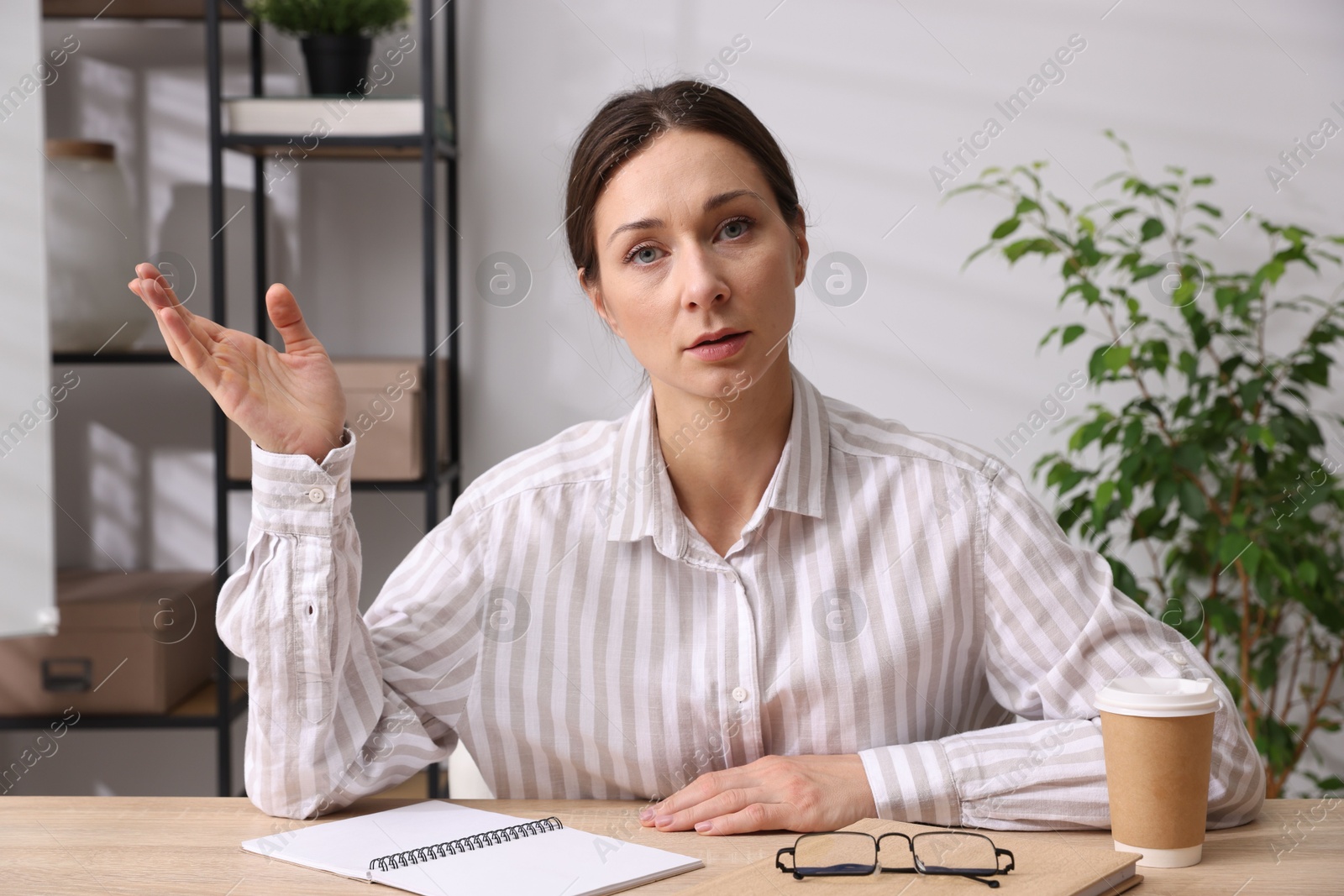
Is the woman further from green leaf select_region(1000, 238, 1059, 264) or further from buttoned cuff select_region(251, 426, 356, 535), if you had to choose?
green leaf select_region(1000, 238, 1059, 264)

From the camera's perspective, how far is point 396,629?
4.24 feet

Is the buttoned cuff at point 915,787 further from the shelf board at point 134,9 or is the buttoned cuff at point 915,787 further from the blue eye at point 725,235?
the shelf board at point 134,9

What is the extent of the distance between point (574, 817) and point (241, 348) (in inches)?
21.3

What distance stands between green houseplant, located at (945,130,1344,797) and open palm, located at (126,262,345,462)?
1.47 m

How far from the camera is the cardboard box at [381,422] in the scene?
236 cm

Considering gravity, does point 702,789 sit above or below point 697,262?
below

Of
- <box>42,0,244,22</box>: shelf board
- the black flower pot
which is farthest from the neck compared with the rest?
<box>42,0,244,22</box>: shelf board

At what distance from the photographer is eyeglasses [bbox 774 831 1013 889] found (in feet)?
2.89

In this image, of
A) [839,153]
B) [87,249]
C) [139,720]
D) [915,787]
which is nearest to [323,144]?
[87,249]

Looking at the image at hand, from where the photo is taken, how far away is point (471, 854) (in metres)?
0.98

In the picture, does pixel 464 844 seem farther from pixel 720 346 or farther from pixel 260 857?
pixel 720 346

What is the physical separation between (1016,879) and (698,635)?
50 centimetres

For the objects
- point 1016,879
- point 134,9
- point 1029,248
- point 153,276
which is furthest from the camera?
point 134,9

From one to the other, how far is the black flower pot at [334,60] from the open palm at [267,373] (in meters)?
1.39
